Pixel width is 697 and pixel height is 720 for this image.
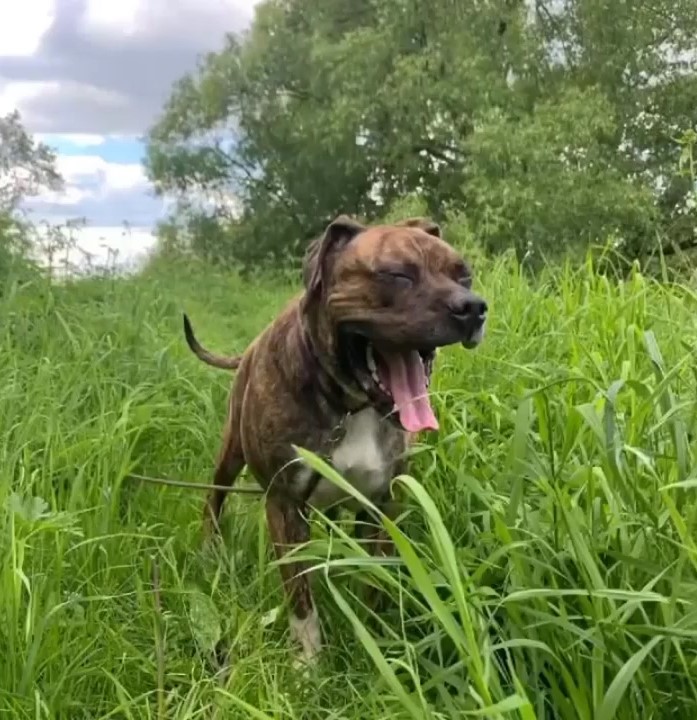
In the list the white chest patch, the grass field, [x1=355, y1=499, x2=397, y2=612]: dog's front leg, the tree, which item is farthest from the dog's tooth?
the tree

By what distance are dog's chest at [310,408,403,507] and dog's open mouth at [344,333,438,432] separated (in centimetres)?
9

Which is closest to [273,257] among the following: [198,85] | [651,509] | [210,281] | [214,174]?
[214,174]

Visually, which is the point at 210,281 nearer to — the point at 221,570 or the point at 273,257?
the point at 273,257

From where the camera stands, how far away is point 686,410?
7.86 ft

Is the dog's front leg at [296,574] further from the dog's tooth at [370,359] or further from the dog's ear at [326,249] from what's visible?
the dog's ear at [326,249]

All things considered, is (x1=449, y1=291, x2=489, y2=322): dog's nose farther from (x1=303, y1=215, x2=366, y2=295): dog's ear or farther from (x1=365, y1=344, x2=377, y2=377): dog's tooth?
(x1=303, y1=215, x2=366, y2=295): dog's ear

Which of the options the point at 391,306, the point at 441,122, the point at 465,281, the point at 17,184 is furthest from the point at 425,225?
the point at 441,122

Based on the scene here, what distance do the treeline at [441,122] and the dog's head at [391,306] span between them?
623 cm

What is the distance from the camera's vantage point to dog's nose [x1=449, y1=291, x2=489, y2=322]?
230cm

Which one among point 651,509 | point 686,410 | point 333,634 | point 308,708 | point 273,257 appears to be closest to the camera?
point 651,509

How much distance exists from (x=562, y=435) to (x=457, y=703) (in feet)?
2.92

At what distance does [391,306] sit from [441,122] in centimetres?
1137

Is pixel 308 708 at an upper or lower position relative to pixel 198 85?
lower

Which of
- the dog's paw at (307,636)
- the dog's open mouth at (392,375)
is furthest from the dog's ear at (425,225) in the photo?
the dog's paw at (307,636)
